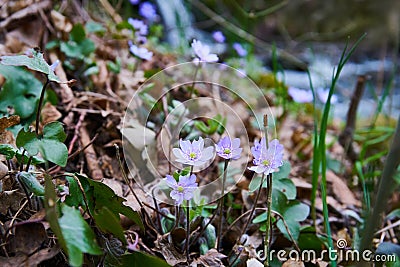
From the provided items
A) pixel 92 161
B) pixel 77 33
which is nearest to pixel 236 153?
pixel 92 161

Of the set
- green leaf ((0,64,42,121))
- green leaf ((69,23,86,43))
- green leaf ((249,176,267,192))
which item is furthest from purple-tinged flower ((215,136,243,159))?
green leaf ((69,23,86,43))

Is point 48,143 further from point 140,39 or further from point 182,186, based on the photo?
point 140,39

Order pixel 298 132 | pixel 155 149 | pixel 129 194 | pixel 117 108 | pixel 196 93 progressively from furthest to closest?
pixel 298 132 → pixel 196 93 → pixel 117 108 → pixel 155 149 → pixel 129 194

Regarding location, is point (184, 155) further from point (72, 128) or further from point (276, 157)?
point (72, 128)

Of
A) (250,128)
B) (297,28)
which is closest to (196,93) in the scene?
(250,128)

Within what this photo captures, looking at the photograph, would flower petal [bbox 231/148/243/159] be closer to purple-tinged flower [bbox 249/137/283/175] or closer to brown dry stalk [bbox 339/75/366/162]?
purple-tinged flower [bbox 249/137/283/175]
